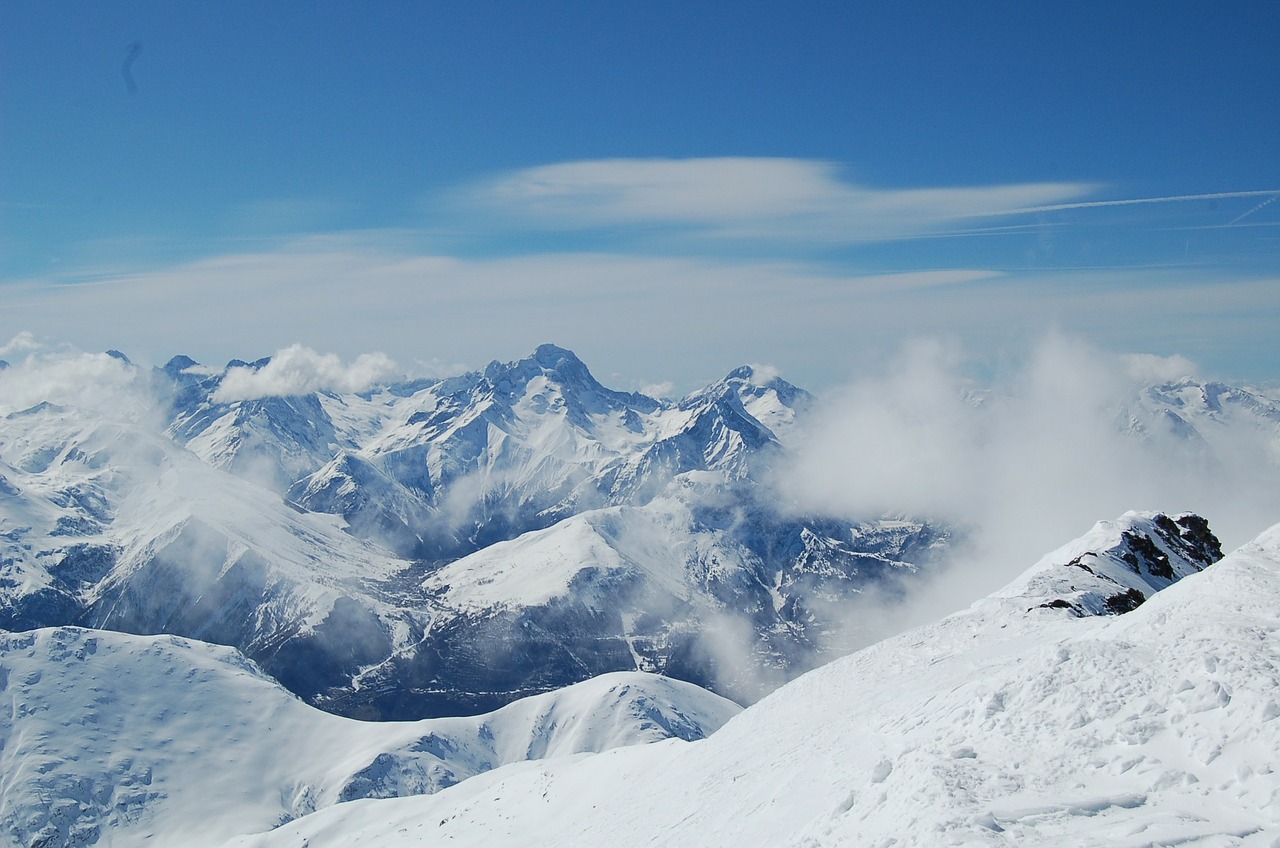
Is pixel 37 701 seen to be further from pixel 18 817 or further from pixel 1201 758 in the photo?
pixel 1201 758

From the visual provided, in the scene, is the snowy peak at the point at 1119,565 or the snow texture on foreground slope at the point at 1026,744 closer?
the snow texture on foreground slope at the point at 1026,744

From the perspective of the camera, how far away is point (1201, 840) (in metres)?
19.4

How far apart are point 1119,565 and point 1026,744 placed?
175ft

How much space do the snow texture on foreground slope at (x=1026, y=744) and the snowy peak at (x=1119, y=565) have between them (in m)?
8.45

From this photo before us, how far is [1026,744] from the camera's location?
2530cm

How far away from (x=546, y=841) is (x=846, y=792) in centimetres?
2825

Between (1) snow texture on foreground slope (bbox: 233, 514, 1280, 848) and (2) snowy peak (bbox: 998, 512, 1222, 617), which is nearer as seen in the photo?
(1) snow texture on foreground slope (bbox: 233, 514, 1280, 848)

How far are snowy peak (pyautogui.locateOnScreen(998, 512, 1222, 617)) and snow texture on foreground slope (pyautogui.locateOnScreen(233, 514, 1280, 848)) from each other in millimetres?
8455

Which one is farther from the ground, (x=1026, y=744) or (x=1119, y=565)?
(x=1026, y=744)

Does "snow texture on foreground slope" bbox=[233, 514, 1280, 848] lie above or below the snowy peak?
above

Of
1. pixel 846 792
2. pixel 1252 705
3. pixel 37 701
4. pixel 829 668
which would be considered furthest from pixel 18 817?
pixel 1252 705

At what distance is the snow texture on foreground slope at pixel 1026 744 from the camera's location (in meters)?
21.3

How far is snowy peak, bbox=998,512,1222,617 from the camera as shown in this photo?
177 ft

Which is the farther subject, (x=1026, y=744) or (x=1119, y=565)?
(x=1119, y=565)
